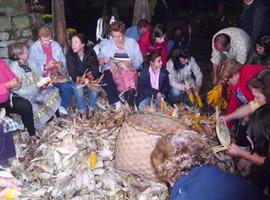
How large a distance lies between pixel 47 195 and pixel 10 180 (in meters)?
0.49

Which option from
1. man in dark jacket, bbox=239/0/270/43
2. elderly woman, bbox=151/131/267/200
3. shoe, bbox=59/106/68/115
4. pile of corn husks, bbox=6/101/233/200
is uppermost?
man in dark jacket, bbox=239/0/270/43

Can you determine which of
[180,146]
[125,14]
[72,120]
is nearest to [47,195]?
[72,120]

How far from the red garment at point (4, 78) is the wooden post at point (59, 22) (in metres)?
2.61

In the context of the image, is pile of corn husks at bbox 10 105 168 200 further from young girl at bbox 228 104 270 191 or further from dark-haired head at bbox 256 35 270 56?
dark-haired head at bbox 256 35 270 56

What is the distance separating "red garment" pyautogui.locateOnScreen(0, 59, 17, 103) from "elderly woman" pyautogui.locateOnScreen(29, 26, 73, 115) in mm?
781

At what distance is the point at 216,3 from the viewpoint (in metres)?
13.3

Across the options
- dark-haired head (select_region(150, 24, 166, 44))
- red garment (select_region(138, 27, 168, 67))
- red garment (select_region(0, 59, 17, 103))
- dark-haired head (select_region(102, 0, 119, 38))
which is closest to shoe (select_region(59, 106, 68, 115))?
red garment (select_region(0, 59, 17, 103))

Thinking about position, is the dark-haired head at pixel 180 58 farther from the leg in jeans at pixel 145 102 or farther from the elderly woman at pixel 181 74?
the leg in jeans at pixel 145 102

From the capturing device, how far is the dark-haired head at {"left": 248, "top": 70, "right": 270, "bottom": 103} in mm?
4091

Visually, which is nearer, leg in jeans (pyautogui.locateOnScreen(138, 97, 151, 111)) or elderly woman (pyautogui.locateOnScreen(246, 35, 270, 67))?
elderly woman (pyautogui.locateOnScreen(246, 35, 270, 67))

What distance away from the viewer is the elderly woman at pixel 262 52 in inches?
211

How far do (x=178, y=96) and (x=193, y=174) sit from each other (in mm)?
3874

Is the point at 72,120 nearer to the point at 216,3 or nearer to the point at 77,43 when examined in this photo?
the point at 77,43

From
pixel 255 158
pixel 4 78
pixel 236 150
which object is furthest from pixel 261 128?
pixel 4 78
